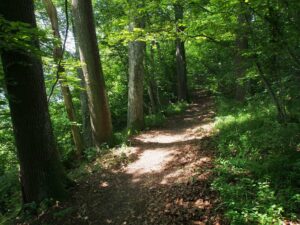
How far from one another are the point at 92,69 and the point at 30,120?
351 centimetres

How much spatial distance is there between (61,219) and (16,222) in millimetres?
1039

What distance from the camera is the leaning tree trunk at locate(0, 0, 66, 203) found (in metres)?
5.40

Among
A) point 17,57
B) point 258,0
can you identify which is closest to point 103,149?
point 17,57

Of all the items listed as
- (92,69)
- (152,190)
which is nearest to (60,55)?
(92,69)

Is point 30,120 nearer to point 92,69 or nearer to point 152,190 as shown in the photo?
point 152,190

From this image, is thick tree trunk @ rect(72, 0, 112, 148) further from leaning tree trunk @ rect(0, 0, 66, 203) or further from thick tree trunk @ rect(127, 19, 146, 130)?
leaning tree trunk @ rect(0, 0, 66, 203)

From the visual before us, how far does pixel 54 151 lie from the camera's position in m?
6.14

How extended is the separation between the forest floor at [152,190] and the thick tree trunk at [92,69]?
47.3 inches

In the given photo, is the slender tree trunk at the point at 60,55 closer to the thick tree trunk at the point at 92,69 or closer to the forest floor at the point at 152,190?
the thick tree trunk at the point at 92,69

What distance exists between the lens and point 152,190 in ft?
19.4

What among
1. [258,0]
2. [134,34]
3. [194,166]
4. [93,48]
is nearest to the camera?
[258,0]

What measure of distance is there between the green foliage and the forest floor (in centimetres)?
35

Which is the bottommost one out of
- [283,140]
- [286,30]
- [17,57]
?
[283,140]

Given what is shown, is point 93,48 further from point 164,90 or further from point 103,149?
point 164,90
